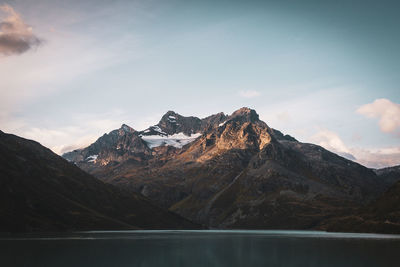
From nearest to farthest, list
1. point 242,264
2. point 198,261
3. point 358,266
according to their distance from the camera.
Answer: point 358,266 < point 242,264 < point 198,261

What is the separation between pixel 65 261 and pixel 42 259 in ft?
24.1

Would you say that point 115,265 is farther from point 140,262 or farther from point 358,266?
point 358,266

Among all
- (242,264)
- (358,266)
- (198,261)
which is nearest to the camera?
(358,266)

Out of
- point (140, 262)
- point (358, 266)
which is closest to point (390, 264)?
point (358, 266)

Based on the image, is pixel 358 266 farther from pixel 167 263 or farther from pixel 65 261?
pixel 65 261

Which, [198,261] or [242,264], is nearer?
[242,264]

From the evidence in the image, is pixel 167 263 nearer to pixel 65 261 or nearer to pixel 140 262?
pixel 140 262

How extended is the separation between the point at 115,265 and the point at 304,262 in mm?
44956

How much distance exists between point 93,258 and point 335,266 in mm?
59958

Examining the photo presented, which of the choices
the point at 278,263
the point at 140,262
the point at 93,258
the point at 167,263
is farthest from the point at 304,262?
the point at 93,258

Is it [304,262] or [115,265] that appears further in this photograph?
[304,262]

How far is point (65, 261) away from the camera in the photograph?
90875 millimetres

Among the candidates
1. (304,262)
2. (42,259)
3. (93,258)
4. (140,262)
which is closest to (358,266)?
(304,262)

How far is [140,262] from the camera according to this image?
308 feet
